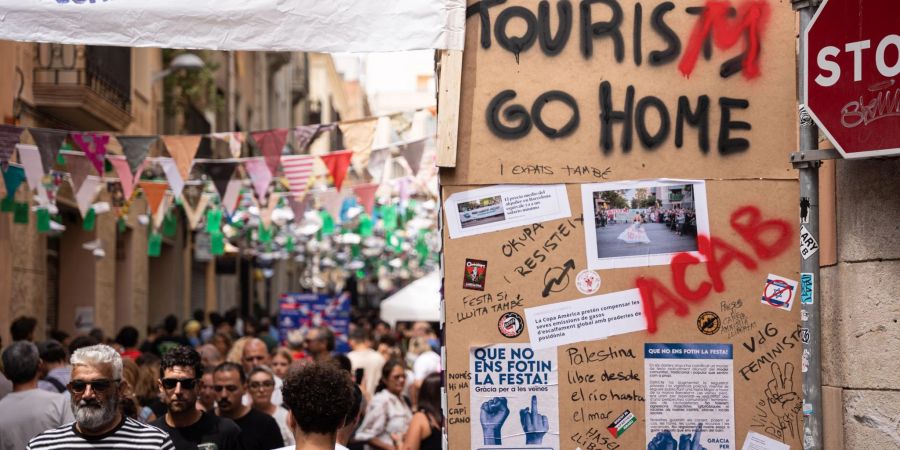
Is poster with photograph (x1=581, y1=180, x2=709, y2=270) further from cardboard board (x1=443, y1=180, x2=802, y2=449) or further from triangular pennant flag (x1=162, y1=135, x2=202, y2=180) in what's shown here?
triangular pennant flag (x1=162, y1=135, x2=202, y2=180)

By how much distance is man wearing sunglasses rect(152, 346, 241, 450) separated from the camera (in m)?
6.54

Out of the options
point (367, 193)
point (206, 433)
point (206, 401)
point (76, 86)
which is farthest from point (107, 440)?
point (76, 86)

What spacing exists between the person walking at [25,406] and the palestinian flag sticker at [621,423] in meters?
3.71

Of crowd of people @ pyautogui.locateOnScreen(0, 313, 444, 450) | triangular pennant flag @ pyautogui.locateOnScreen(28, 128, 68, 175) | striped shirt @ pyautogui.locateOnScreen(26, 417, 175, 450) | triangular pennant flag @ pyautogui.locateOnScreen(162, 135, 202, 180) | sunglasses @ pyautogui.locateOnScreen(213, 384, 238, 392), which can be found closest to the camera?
crowd of people @ pyautogui.locateOnScreen(0, 313, 444, 450)

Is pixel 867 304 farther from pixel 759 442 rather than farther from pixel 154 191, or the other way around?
pixel 154 191

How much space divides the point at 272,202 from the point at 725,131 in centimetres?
1244

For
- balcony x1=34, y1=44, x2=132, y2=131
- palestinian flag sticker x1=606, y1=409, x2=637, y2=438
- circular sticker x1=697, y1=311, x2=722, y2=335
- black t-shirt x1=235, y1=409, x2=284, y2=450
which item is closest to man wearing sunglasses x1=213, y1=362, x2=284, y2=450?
black t-shirt x1=235, y1=409, x2=284, y2=450

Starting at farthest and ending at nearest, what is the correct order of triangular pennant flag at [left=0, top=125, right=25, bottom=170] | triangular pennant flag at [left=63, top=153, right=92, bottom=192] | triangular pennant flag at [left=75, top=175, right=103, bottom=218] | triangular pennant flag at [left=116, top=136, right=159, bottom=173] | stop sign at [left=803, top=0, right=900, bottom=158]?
triangular pennant flag at [left=75, top=175, right=103, bottom=218] → triangular pennant flag at [left=63, top=153, right=92, bottom=192] → triangular pennant flag at [left=116, top=136, right=159, bottom=173] → triangular pennant flag at [left=0, top=125, right=25, bottom=170] → stop sign at [left=803, top=0, right=900, bottom=158]

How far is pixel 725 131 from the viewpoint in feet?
17.3

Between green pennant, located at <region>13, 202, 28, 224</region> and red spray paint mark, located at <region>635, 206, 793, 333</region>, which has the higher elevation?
green pennant, located at <region>13, 202, 28, 224</region>

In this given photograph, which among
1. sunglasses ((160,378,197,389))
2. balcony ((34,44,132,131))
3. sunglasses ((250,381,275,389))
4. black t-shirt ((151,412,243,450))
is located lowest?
black t-shirt ((151,412,243,450))

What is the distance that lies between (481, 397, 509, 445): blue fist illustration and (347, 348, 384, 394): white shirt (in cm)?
755

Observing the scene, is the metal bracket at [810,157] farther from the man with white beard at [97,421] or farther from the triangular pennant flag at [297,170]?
the triangular pennant flag at [297,170]

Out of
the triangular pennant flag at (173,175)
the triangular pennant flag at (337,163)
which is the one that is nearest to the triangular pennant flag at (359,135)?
the triangular pennant flag at (337,163)
